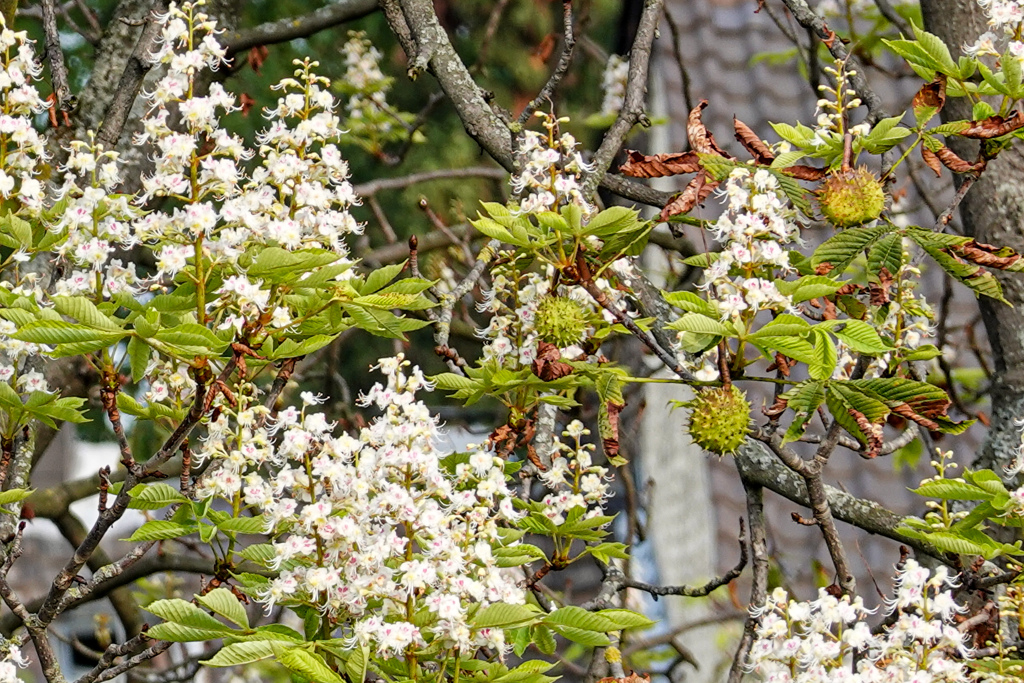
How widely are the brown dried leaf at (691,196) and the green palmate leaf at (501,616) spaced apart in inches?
24.1

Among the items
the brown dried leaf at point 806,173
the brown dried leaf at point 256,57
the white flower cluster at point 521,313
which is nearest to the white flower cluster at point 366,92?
the brown dried leaf at point 256,57

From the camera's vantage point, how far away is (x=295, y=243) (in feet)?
5.73

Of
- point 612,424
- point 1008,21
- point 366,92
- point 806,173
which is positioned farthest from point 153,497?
point 366,92

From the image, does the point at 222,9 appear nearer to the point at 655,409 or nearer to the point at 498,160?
the point at 498,160

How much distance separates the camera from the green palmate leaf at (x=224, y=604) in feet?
5.23

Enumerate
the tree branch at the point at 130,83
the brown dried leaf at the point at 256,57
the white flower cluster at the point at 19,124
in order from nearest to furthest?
the white flower cluster at the point at 19,124, the tree branch at the point at 130,83, the brown dried leaf at the point at 256,57

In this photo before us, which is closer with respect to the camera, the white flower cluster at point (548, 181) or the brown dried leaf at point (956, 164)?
the white flower cluster at point (548, 181)

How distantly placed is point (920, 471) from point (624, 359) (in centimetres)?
156

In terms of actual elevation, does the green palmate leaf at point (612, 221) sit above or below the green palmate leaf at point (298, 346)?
above

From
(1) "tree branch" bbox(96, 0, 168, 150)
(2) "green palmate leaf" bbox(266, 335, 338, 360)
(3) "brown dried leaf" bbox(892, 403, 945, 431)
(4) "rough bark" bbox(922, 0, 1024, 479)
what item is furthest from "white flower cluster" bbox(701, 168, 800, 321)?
(1) "tree branch" bbox(96, 0, 168, 150)

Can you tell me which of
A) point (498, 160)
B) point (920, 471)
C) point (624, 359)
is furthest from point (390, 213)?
point (498, 160)

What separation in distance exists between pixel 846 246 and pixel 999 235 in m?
0.88

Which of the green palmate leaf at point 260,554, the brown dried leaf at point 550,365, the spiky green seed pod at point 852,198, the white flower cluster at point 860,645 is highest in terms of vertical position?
the spiky green seed pod at point 852,198

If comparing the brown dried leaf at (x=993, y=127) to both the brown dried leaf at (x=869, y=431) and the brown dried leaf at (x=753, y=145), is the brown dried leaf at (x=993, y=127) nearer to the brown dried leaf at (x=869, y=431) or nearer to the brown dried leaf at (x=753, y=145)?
the brown dried leaf at (x=753, y=145)
